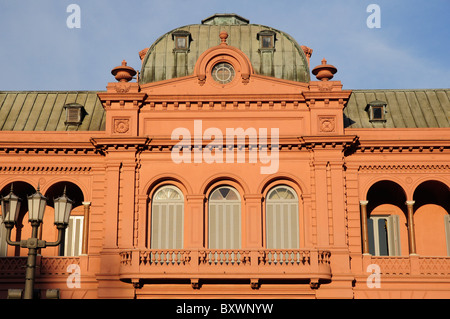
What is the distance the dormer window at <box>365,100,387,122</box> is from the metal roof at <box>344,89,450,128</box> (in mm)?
165

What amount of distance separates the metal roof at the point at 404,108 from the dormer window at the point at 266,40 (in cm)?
511

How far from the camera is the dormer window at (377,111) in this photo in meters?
36.5

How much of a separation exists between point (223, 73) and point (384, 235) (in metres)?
10.6

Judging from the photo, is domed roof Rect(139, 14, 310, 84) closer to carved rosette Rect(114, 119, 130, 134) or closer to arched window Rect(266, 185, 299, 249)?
carved rosette Rect(114, 119, 130, 134)

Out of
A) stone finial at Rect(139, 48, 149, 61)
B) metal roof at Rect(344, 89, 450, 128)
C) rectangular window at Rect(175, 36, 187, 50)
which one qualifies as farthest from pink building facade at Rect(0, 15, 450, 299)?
stone finial at Rect(139, 48, 149, 61)

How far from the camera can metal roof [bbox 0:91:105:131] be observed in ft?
120

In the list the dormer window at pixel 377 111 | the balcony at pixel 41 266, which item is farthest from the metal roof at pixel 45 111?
the dormer window at pixel 377 111

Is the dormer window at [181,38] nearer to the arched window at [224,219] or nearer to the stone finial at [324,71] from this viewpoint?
the stone finial at [324,71]

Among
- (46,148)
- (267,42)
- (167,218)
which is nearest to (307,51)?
(267,42)

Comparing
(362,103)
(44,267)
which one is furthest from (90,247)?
(362,103)
